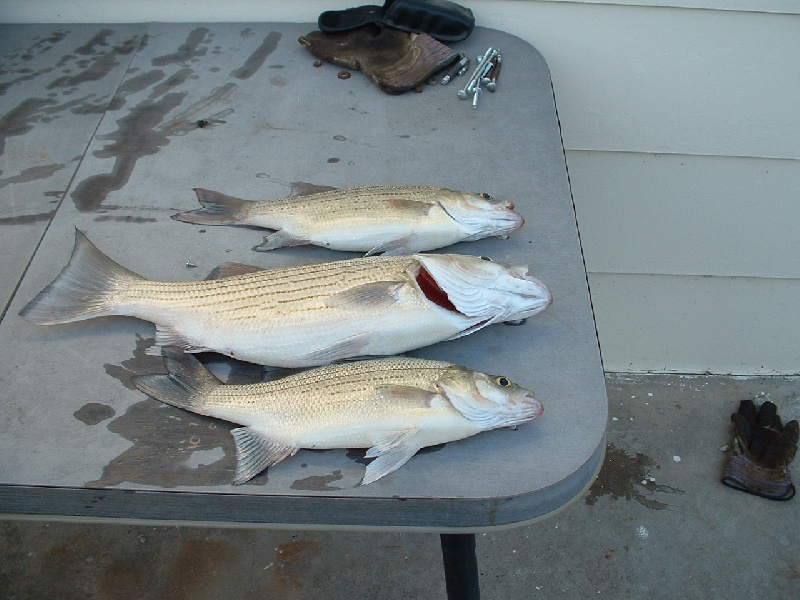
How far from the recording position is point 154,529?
356cm

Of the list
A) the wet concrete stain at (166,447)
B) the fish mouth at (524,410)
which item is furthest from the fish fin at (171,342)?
the fish mouth at (524,410)

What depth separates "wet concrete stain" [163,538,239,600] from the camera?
3293 millimetres

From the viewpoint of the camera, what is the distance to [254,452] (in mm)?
1805

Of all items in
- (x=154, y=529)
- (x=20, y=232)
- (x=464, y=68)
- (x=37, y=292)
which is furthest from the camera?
(x=154, y=529)

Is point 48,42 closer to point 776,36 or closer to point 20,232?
point 20,232

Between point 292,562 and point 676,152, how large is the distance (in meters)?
2.91

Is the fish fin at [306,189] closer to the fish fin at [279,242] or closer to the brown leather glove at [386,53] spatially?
the fish fin at [279,242]

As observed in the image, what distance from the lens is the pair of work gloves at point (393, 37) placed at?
323cm

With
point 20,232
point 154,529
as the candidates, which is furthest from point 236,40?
point 154,529

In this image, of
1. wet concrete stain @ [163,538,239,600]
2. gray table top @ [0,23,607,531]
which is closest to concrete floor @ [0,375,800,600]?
wet concrete stain @ [163,538,239,600]

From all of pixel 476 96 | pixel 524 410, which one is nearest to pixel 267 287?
pixel 524 410

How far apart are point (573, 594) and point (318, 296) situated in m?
2.15

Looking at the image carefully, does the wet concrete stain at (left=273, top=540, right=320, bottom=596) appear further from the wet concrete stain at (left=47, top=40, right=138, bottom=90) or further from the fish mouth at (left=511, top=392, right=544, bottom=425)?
the wet concrete stain at (left=47, top=40, right=138, bottom=90)

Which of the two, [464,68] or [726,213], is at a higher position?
[464,68]
